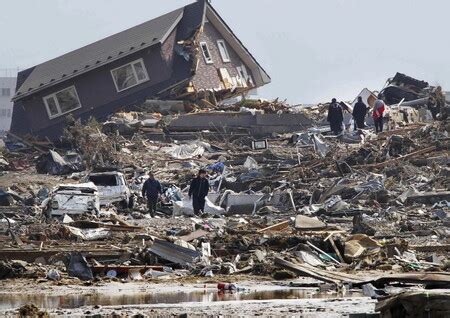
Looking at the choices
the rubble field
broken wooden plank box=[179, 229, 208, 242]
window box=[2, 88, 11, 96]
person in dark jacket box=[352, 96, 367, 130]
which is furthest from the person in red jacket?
window box=[2, 88, 11, 96]

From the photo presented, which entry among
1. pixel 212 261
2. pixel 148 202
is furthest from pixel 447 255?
pixel 148 202

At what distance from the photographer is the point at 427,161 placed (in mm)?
42250

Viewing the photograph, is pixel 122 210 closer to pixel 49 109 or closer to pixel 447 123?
pixel 447 123

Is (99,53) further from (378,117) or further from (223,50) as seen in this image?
(378,117)

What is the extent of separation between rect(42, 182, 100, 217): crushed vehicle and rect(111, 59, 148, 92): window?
85.0 feet

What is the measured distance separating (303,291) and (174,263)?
4.27m

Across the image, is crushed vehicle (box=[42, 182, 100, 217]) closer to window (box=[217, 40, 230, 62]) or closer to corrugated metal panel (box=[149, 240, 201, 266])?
corrugated metal panel (box=[149, 240, 201, 266])

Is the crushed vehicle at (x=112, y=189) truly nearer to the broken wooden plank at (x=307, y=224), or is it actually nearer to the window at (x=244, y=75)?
the broken wooden plank at (x=307, y=224)

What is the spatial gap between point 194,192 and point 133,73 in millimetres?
26194

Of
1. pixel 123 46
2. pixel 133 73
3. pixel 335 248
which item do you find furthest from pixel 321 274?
pixel 123 46

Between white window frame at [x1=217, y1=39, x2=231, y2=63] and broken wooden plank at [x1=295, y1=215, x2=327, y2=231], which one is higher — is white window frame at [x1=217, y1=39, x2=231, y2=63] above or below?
above

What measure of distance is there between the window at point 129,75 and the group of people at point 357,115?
511 inches

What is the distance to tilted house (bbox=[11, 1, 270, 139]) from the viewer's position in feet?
202

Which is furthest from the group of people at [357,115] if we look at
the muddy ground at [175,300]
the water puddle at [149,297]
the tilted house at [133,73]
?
the water puddle at [149,297]
